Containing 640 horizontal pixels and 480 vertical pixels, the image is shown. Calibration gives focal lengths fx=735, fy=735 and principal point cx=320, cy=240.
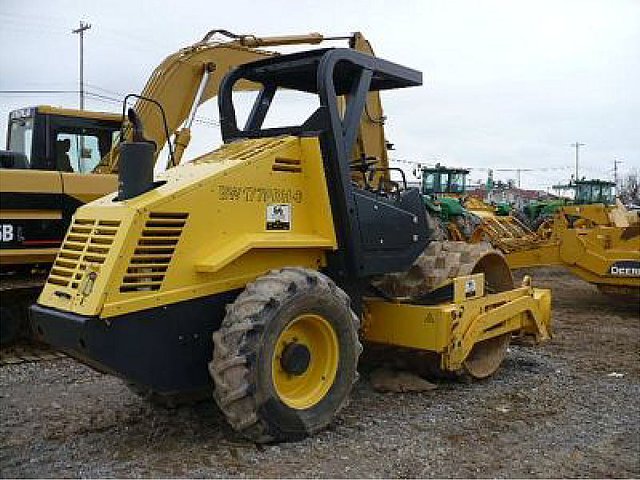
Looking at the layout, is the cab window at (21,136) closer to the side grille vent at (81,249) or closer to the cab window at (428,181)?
the side grille vent at (81,249)

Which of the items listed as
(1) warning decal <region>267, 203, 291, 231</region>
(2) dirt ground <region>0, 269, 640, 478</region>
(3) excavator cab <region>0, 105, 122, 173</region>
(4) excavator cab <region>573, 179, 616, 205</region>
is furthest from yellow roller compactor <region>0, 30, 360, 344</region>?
(4) excavator cab <region>573, 179, 616, 205</region>

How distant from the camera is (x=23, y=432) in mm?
4703

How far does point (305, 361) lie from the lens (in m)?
4.46

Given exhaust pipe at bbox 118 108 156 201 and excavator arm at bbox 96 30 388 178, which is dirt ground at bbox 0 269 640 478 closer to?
exhaust pipe at bbox 118 108 156 201

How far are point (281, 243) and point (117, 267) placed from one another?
106 cm

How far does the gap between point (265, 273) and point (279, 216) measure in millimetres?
398

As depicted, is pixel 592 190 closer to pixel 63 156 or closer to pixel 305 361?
pixel 63 156

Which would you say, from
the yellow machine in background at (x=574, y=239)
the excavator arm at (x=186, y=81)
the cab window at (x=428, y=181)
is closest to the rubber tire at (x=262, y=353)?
the excavator arm at (x=186, y=81)

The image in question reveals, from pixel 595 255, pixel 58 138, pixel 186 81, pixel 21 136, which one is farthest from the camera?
pixel 595 255

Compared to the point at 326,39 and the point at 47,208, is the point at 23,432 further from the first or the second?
the point at 326,39

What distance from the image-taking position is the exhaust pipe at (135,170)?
4.32 m

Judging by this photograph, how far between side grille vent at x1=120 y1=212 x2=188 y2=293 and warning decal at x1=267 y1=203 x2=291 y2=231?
0.64 metres

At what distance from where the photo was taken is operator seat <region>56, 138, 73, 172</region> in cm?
856

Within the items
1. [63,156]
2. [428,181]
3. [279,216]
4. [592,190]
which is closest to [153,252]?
[279,216]
